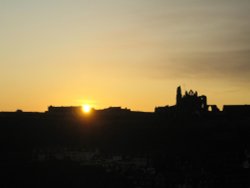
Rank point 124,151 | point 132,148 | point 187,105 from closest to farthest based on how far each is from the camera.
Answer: point 124,151
point 132,148
point 187,105

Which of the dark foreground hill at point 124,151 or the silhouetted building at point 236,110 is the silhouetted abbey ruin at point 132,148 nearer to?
Answer: the dark foreground hill at point 124,151

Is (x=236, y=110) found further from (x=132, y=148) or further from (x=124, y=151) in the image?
(x=124, y=151)

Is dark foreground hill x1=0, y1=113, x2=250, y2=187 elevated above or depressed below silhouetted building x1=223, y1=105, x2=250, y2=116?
below

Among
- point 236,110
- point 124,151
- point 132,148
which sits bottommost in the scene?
point 124,151

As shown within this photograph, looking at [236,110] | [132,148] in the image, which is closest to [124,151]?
[132,148]

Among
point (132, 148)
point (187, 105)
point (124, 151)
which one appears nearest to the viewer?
point (124, 151)

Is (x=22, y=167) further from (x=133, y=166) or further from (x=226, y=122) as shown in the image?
(x=226, y=122)

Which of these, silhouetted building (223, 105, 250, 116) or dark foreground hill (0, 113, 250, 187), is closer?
dark foreground hill (0, 113, 250, 187)

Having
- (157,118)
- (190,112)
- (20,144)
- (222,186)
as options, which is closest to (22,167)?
(20,144)

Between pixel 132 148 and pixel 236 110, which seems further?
pixel 236 110

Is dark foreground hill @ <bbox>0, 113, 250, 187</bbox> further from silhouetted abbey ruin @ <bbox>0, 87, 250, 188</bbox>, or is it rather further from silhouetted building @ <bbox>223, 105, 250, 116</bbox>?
silhouetted building @ <bbox>223, 105, 250, 116</bbox>

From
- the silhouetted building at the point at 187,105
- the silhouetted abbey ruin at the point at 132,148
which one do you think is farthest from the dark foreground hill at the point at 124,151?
the silhouetted building at the point at 187,105

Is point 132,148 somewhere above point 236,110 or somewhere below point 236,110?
below

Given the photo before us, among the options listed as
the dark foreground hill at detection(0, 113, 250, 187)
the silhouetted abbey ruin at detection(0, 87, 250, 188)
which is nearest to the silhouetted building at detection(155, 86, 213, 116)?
the silhouetted abbey ruin at detection(0, 87, 250, 188)
